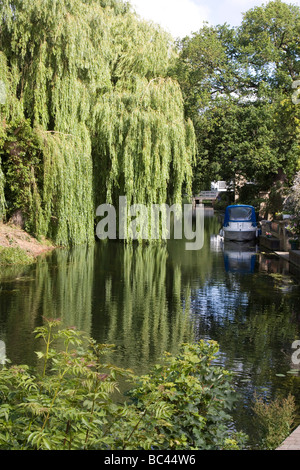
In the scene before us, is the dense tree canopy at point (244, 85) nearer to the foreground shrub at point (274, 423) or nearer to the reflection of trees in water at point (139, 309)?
the reflection of trees in water at point (139, 309)

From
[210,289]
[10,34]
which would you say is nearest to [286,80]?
[10,34]

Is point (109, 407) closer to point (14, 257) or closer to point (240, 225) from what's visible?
point (14, 257)

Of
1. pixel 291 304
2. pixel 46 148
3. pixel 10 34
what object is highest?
pixel 10 34

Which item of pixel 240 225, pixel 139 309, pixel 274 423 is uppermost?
pixel 240 225

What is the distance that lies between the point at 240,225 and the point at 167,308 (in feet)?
64.4

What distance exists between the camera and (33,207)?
76.7ft

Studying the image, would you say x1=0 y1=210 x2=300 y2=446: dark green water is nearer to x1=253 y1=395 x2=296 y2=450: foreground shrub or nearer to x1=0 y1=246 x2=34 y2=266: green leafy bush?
x1=253 y1=395 x2=296 y2=450: foreground shrub

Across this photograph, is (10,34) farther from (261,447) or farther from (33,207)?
(261,447)

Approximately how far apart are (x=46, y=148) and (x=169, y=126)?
6.19 m

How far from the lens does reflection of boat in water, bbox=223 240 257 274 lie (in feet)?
72.0

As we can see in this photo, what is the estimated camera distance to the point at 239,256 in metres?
26.4

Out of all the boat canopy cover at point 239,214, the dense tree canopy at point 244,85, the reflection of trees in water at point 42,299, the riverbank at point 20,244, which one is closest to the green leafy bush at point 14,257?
the riverbank at point 20,244

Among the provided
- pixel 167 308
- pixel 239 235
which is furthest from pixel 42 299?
pixel 239 235

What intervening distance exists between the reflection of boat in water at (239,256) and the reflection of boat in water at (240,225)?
41cm
